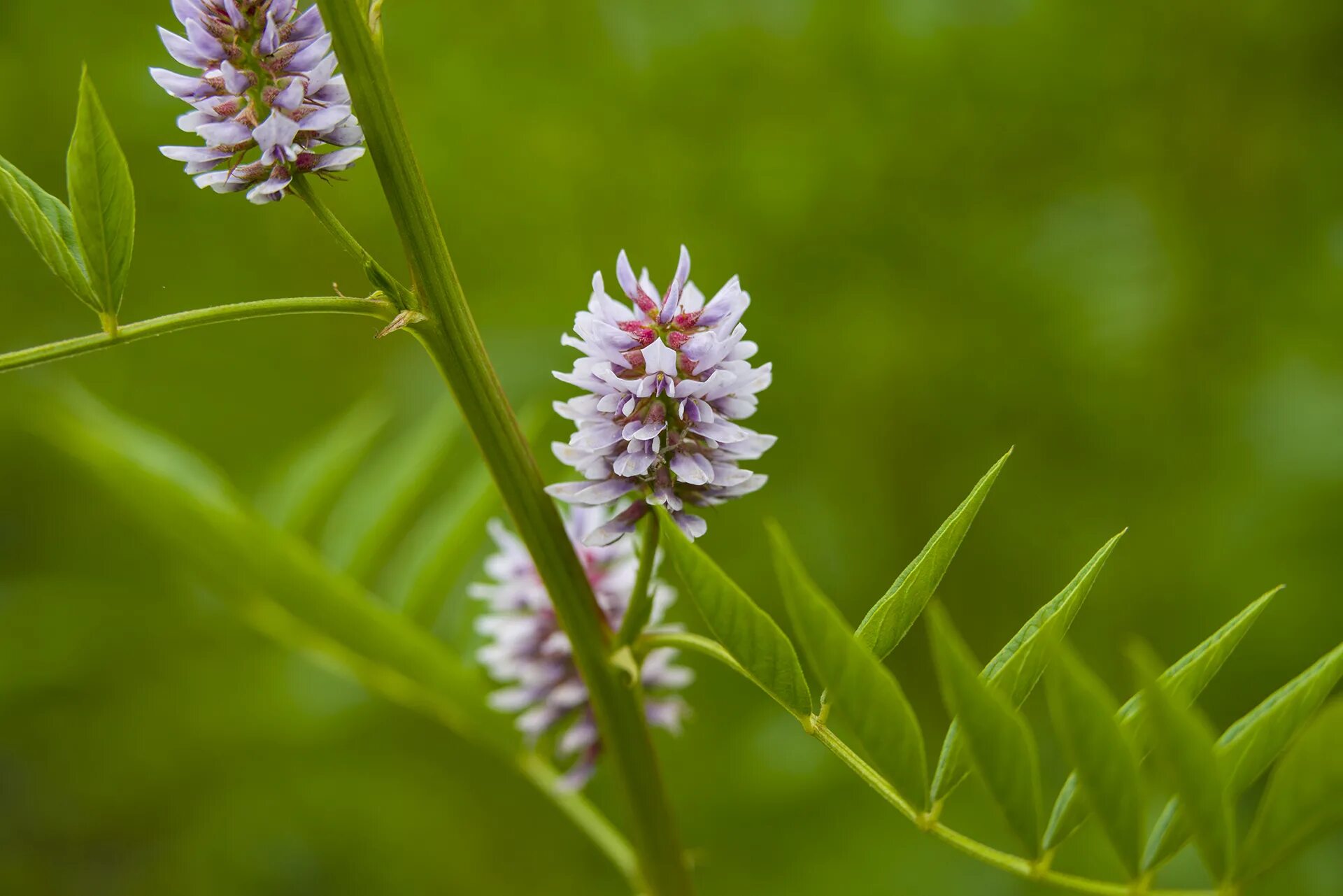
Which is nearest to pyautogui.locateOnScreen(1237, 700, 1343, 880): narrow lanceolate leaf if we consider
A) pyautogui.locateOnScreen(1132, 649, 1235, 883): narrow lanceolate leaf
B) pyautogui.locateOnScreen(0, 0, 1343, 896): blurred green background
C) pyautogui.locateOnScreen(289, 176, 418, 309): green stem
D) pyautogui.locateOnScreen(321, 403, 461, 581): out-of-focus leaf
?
pyautogui.locateOnScreen(1132, 649, 1235, 883): narrow lanceolate leaf

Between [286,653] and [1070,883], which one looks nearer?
[1070,883]

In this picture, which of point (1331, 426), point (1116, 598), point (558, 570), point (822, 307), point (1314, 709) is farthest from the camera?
point (822, 307)

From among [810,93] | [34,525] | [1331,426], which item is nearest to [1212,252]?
[1331,426]

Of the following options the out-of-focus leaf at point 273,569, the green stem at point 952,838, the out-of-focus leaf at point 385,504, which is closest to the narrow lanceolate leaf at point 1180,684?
the green stem at point 952,838

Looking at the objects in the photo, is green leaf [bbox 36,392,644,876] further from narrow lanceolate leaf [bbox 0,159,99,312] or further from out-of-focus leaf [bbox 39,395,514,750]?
narrow lanceolate leaf [bbox 0,159,99,312]

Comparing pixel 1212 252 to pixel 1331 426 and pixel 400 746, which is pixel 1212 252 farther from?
pixel 400 746

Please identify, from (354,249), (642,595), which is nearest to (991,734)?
(642,595)

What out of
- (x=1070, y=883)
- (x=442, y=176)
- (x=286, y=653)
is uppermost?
(x=442, y=176)
